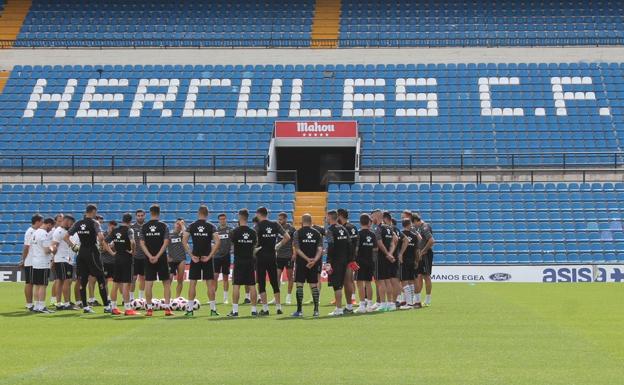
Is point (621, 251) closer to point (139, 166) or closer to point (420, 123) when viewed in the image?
point (420, 123)

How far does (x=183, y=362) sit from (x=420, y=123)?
3194 cm

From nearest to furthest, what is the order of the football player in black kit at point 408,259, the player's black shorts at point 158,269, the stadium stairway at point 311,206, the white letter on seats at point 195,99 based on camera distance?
the player's black shorts at point 158,269
the football player in black kit at point 408,259
the stadium stairway at point 311,206
the white letter on seats at point 195,99

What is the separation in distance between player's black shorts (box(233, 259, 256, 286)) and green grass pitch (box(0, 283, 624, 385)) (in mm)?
754

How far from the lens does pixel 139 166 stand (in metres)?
39.9

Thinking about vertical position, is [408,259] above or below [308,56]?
below

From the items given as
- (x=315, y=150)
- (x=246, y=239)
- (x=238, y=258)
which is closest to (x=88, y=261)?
(x=238, y=258)

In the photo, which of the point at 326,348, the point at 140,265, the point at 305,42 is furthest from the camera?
the point at 305,42

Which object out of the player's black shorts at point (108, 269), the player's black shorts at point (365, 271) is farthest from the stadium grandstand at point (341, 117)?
the player's black shorts at point (365, 271)

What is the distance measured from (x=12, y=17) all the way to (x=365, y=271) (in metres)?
37.6

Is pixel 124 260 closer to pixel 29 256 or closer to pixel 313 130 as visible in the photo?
pixel 29 256

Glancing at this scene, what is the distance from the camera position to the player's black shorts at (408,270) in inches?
806

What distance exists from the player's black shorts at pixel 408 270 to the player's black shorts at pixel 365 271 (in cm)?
100

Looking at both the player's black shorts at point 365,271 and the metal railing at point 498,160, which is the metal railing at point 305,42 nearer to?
the metal railing at point 498,160

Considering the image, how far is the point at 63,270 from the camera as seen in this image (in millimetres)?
20172
